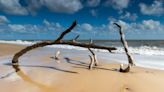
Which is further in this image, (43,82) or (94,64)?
(94,64)

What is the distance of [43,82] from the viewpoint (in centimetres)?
853

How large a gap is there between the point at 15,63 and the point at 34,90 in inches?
208

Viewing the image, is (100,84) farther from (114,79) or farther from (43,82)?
(43,82)

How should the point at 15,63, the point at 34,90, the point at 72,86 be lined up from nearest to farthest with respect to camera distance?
the point at 34,90 < the point at 72,86 < the point at 15,63

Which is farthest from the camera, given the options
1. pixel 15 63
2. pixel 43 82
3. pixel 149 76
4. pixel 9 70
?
pixel 15 63

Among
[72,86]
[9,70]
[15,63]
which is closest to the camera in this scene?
[72,86]

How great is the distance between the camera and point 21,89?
7.53 m

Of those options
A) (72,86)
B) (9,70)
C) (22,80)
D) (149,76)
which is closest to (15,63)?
(9,70)

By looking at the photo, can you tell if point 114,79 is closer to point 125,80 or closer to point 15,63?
point 125,80

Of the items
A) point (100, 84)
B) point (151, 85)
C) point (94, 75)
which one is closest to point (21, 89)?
point (100, 84)

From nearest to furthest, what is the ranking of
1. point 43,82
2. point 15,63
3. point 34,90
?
point 34,90 → point 43,82 → point 15,63

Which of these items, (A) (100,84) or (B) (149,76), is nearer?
Result: (A) (100,84)

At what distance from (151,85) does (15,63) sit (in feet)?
22.8

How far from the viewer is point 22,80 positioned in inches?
347
